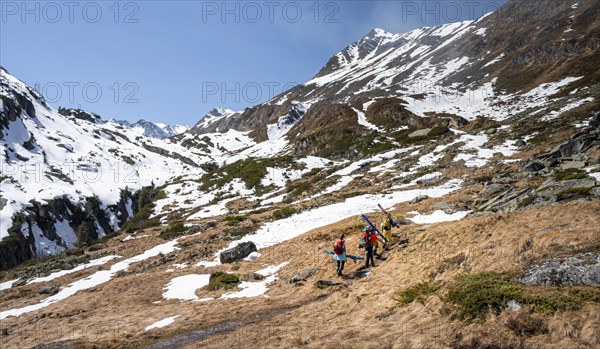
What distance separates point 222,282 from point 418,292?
10648 millimetres

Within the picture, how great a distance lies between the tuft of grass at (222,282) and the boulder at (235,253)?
405 centimetres

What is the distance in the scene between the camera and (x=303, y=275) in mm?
16172

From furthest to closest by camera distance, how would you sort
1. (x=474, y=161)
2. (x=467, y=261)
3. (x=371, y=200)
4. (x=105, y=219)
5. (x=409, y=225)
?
(x=105, y=219) < (x=474, y=161) < (x=371, y=200) < (x=409, y=225) < (x=467, y=261)

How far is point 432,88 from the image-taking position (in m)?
121

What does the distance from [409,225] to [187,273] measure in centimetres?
1371

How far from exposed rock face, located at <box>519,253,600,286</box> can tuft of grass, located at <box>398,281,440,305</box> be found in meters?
2.23

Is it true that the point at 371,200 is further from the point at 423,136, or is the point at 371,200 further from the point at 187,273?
the point at 423,136

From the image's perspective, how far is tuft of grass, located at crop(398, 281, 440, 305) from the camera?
9359 mm

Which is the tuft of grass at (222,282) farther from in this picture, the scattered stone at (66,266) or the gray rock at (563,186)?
the scattered stone at (66,266)

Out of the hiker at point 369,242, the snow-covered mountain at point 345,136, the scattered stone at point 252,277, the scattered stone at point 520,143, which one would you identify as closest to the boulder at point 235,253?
the scattered stone at point 252,277

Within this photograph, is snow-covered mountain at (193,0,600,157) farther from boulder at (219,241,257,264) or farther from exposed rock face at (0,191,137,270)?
boulder at (219,241,257,264)

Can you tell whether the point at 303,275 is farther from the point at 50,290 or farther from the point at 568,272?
the point at 50,290

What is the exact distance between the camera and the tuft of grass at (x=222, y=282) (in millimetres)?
16812

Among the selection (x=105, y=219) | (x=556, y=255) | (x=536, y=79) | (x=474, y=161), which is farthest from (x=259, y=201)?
(x=536, y=79)
